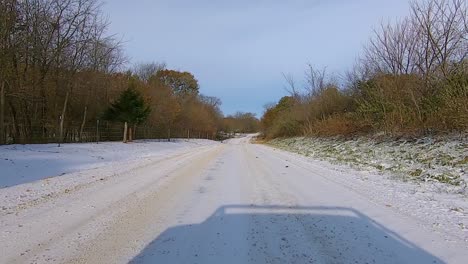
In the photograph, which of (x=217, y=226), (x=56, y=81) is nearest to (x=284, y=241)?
(x=217, y=226)

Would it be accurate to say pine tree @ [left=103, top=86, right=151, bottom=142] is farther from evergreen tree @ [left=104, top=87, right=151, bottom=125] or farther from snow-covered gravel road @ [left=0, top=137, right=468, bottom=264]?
snow-covered gravel road @ [left=0, top=137, right=468, bottom=264]

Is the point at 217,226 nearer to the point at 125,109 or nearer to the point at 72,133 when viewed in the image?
the point at 72,133

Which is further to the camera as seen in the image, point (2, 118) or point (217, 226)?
point (2, 118)

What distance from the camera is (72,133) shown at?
30.9 metres

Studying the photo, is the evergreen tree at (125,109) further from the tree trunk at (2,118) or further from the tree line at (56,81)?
the tree trunk at (2,118)

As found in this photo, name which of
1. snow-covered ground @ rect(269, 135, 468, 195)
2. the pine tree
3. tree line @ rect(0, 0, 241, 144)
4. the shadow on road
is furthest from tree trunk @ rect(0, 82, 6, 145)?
the shadow on road

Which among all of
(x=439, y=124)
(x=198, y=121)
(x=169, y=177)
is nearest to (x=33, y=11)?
(x=169, y=177)

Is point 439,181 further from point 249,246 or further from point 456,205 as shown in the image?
point 249,246

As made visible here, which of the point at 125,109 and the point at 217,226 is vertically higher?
the point at 125,109

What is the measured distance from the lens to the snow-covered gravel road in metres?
4.55

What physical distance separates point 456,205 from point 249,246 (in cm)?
439

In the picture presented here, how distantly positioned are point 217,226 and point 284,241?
1156 millimetres

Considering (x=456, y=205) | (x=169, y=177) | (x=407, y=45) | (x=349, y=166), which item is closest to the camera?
(x=456, y=205)

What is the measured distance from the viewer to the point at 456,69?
52.6 ft
